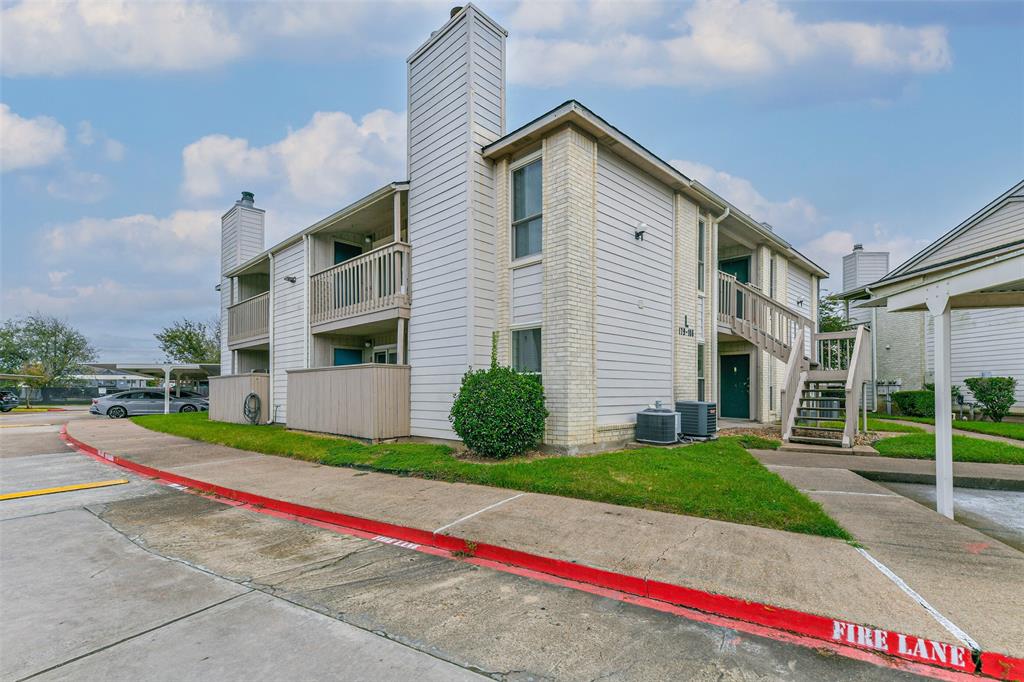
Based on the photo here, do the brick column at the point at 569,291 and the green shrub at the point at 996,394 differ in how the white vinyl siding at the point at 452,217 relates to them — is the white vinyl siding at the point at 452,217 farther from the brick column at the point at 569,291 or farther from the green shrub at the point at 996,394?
the green shrub at the point at 996,394

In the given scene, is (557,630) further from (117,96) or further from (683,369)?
(117,96)

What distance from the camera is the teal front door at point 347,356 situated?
14.9m

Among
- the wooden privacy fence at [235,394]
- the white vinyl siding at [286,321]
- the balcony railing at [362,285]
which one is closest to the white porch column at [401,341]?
the balcony railing at [362,285]

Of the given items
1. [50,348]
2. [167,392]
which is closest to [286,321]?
[167,392]

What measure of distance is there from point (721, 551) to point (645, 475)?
101 inches

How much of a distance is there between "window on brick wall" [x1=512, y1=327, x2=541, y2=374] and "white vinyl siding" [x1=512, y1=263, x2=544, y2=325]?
24cm

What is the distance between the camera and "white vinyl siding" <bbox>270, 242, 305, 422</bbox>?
14836 millimetres

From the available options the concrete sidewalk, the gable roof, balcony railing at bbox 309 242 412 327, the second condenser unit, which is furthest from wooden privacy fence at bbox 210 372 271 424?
the gable roof

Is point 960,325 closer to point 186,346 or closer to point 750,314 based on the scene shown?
point 750,314

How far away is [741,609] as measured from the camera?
3.16 metres

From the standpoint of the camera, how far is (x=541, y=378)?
8953 millimetres

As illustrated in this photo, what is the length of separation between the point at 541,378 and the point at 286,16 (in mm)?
10712

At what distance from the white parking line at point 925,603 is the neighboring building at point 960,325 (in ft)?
13.4

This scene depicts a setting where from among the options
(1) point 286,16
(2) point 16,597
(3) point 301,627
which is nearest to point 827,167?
(1) point 286,16
